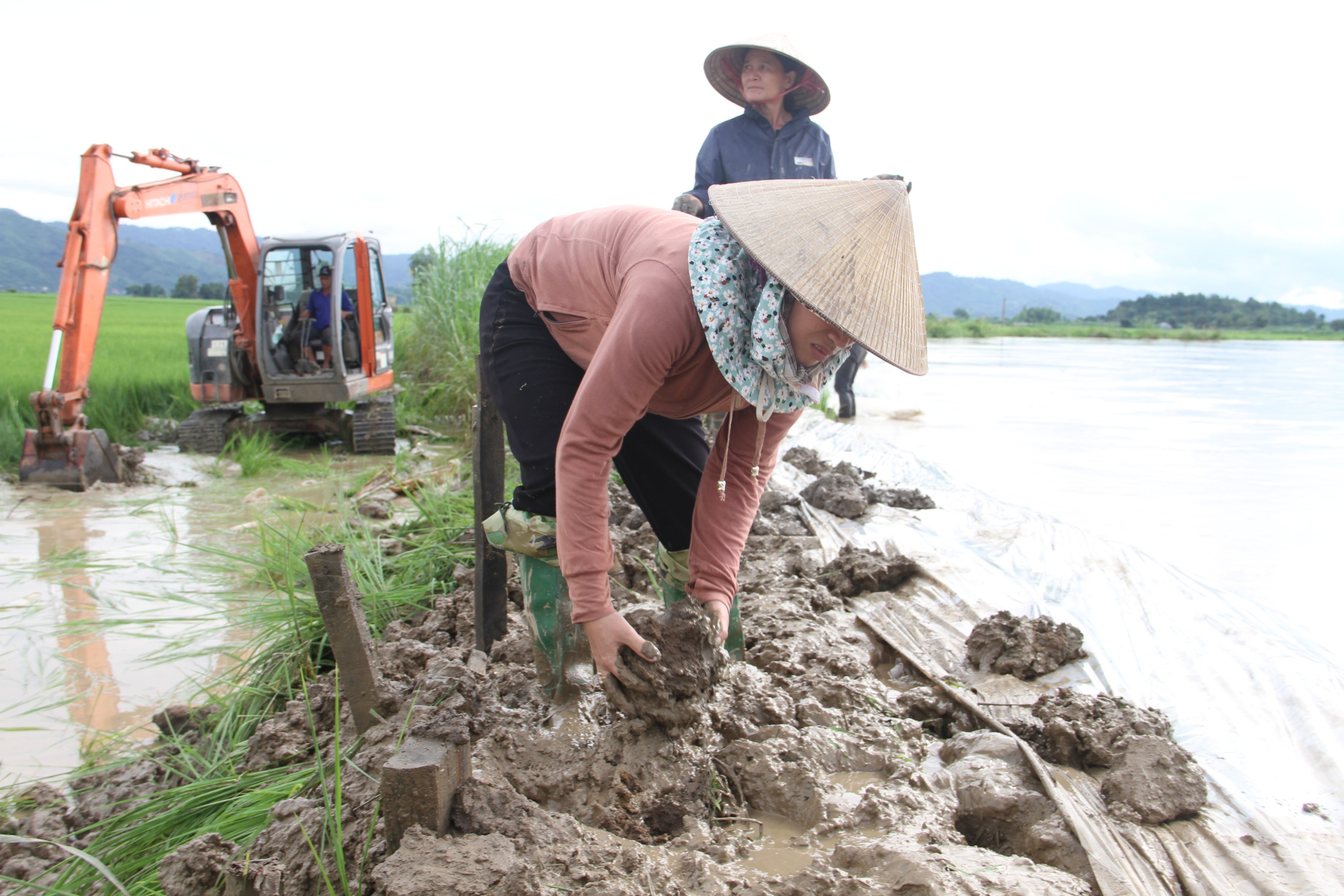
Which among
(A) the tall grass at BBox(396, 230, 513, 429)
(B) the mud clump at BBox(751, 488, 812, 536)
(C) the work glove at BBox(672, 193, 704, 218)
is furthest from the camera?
(A) the tall grass at BBox(396, 230, 513, 429)

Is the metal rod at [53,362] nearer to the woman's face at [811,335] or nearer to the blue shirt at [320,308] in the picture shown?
the blue shirt at [320,308]

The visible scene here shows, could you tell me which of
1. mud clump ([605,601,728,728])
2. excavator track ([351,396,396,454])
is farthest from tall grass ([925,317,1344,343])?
mud clump ([605,601,728,728])

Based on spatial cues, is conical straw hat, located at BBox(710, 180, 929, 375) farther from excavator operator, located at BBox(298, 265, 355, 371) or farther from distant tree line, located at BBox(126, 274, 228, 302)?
distant tree line, located at BBox(126, 274, 228, 302)

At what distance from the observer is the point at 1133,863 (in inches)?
53.6

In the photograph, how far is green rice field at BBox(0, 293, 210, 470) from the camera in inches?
247

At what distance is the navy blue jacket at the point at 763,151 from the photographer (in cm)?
303

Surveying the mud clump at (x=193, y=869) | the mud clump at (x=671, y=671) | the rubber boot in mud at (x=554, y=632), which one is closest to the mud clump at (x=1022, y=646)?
the mud clump at (x=671, y=671)

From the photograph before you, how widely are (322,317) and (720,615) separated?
580 centimetres

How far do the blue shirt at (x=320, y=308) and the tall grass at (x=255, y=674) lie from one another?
3137mm

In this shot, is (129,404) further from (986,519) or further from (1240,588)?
(1240,588)

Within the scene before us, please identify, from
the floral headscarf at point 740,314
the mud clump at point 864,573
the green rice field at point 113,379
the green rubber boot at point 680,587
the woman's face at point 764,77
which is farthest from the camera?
the green rice field at point 113,379

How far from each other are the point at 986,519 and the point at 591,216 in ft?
8.17

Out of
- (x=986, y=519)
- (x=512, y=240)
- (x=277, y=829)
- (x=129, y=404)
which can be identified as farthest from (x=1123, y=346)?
(x=277, y=829)

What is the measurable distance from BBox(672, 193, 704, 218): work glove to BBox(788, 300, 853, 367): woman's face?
1.21m
